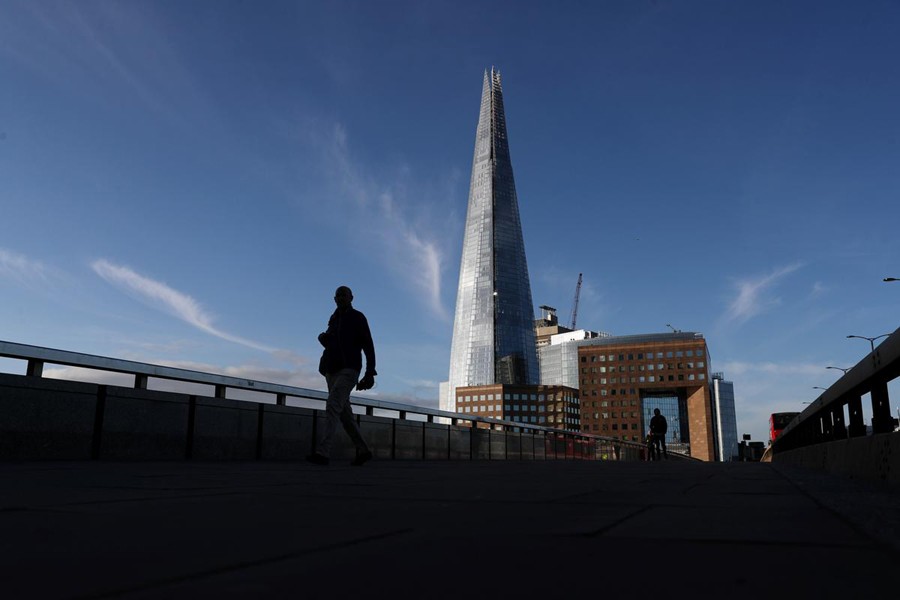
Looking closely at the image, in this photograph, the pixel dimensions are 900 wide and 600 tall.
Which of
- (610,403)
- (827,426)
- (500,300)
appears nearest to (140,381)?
(827,426)

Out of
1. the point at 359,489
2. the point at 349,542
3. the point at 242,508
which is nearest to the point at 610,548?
the point at 349,542

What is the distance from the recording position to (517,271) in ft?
634

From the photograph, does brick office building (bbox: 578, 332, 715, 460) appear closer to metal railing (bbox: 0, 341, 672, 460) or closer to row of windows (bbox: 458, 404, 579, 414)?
row of windows (bbox: 458, 404, 579, 414)

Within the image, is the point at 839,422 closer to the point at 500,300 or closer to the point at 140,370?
the point at 140,370

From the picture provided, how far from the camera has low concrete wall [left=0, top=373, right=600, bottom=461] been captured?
8.30 meters

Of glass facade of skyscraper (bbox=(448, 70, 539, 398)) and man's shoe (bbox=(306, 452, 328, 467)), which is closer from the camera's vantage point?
man's shoe (bbox=(306, 452, 328, 467))

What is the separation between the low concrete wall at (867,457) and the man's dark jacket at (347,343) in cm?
559

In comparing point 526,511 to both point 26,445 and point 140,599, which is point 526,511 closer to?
point 140,599

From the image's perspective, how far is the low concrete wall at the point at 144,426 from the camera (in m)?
8.30

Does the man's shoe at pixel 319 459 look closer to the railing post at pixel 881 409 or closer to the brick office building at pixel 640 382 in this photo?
the railing post at pixel 881 409

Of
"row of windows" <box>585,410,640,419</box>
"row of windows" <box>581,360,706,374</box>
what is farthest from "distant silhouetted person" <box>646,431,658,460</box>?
"row of windows" <box>585,410,640,419</box>

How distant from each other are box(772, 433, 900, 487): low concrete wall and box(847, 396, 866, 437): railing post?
16cm

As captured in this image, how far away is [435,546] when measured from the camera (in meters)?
2.17

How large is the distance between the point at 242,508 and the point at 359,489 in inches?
55.0
